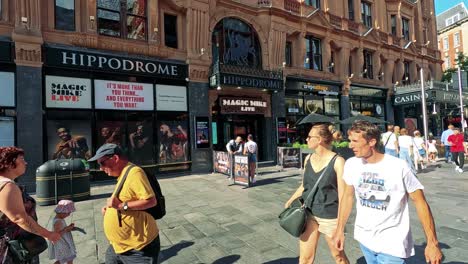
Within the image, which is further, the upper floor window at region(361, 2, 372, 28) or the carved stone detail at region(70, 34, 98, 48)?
the upper floor window at region(361, 2, 372, 28)

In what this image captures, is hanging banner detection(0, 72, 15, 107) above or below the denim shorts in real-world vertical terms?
above

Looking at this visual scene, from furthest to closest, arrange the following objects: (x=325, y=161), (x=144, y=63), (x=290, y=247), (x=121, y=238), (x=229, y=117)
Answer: (x=229, y=117)
(x=144, y=63)
(x=290, y=247)
(x=325, y=161)
(x=121, y=238)

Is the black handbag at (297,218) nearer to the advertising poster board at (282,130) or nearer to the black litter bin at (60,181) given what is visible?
the black litter bin at (60,181)

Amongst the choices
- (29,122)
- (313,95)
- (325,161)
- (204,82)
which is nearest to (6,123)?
(29,122)

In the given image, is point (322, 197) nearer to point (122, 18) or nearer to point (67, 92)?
point (67, 92)

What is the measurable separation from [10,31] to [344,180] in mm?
11733

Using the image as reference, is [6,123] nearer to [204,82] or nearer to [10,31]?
[10,31]

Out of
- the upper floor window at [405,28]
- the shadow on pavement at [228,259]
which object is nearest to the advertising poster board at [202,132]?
the shadow on pavement at [228,259]

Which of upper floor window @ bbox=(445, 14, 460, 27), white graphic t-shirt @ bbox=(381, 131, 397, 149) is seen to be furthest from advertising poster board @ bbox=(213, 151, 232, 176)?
upper floor window @ bbox=(445, 14, 460, 27)

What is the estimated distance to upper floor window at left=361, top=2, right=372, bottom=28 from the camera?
21031 mm

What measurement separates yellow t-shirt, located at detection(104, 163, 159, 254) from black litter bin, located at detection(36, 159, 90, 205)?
20.5 ft

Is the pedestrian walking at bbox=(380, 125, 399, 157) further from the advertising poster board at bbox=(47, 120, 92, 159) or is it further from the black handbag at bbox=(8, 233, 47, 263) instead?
the advertising poster board at bbox=(47, 120, 92, 159)

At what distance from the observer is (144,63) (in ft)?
38.7

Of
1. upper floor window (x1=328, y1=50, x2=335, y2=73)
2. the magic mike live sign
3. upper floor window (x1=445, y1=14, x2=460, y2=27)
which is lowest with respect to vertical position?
the magic mike live sign
